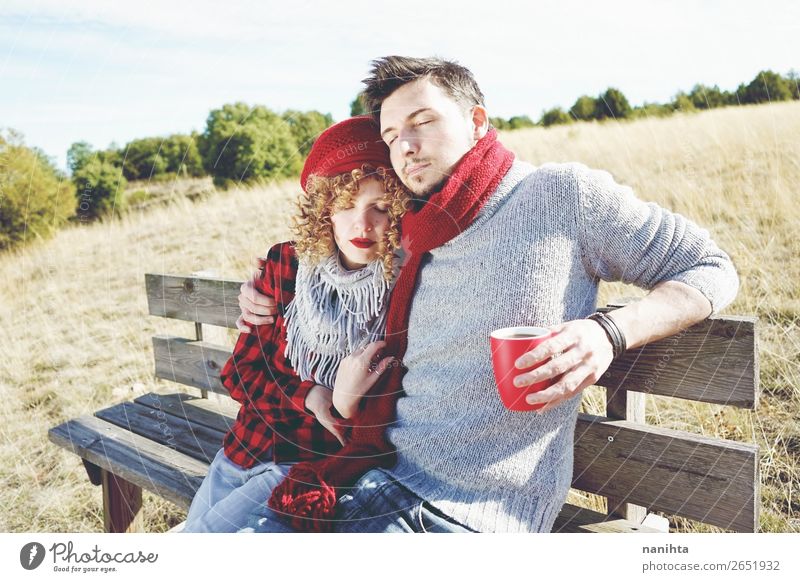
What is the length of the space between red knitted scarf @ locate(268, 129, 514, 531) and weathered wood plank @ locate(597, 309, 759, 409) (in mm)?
436

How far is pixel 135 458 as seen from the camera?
5.64 ft

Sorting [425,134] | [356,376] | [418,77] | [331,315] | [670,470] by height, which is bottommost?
[670,470]

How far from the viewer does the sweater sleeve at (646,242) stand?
1.07 metres

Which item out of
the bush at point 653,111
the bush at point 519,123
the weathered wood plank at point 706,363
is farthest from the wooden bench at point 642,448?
the bush at point 519,123

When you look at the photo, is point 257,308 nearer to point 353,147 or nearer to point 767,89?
point 353,147

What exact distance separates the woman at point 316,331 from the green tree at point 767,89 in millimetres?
929

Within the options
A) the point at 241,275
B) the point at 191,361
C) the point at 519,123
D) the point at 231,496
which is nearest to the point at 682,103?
the point at 519,123

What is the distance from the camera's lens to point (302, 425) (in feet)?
4.73

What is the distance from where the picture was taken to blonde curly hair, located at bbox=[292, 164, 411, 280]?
129 cm

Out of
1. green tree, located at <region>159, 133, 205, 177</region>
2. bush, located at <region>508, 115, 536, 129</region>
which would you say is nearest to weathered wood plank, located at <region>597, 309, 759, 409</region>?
bush, located at <region>508, 115, 536, 129</region>

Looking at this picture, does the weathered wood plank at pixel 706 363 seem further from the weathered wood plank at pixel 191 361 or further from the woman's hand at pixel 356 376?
the weathered wood plank at pixel 191 361

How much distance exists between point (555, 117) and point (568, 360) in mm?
931

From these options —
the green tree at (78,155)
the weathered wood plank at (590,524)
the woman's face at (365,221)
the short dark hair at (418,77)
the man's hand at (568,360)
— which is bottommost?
the weathered wood plank at (590,524)
